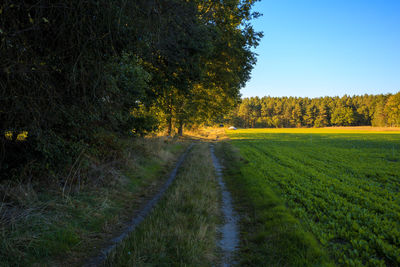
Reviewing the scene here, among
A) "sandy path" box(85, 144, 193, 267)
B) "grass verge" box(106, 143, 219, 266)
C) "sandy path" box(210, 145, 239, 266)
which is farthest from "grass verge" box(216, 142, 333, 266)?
"sandy path" box(85, 144, 193, 267)

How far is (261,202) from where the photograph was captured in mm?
7551

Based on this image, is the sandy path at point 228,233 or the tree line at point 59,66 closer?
the tree line at point 59,66

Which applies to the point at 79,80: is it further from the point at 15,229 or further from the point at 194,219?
the point at 194,219

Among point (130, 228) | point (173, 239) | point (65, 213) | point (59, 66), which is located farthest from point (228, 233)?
point (59, 66)

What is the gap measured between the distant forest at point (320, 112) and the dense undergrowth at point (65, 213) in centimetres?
9809

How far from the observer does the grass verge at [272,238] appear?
4.21m

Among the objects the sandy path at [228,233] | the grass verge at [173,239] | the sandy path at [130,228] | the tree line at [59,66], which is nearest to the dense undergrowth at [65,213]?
the sandy path at [130,228]

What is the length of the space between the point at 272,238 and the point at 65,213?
5.04 m

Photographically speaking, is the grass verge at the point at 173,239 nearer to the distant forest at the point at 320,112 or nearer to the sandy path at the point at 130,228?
the sandy path at the point at 130,228

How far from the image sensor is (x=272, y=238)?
16.4 feet

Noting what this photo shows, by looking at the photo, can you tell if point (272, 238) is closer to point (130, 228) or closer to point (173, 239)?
point (173, 239)

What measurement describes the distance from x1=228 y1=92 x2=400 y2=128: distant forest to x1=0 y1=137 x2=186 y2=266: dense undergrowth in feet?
322

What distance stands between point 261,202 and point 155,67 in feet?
30.9

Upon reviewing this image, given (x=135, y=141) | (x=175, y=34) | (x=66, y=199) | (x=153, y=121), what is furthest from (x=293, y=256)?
(x=135, y=141)
